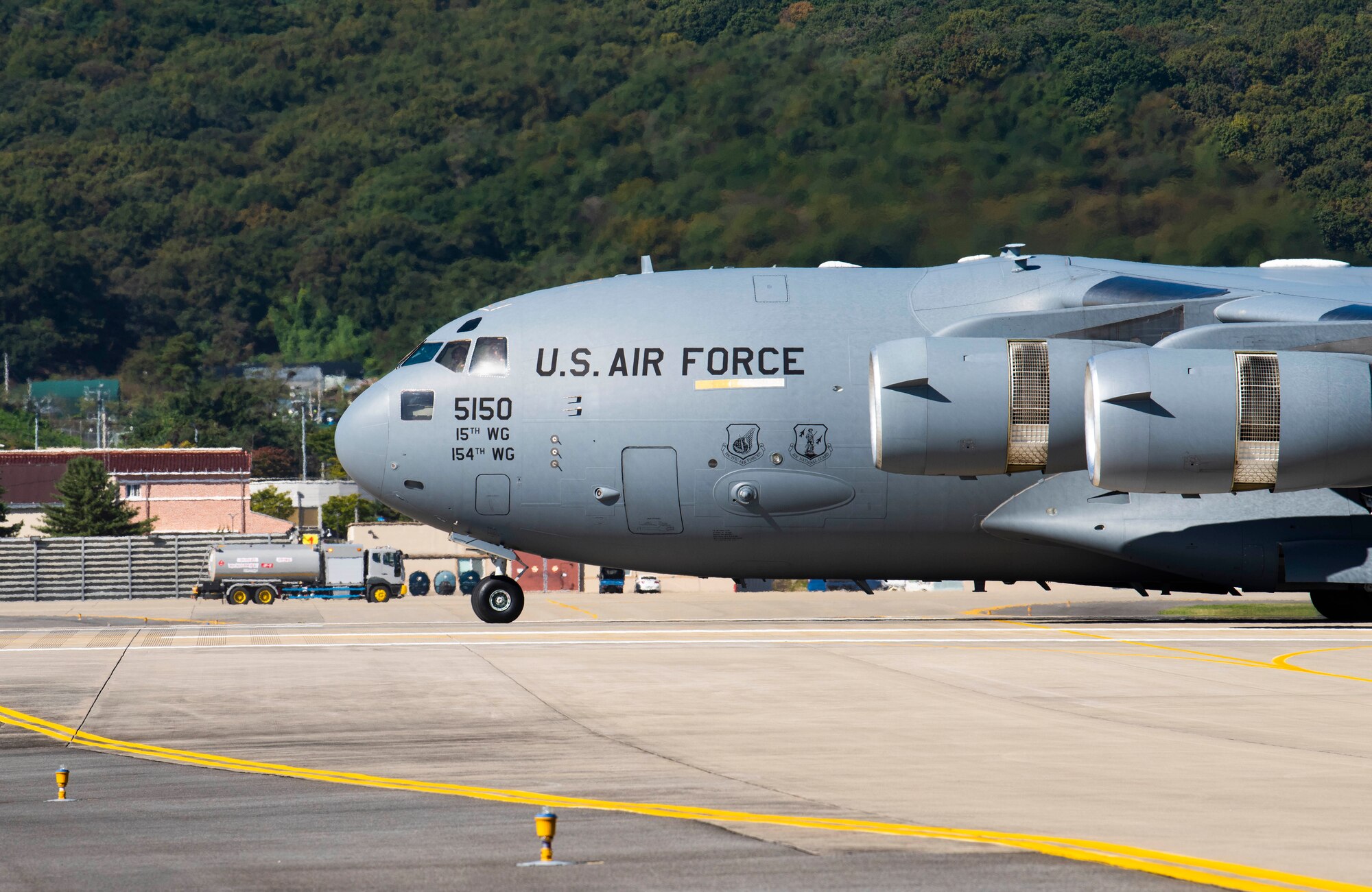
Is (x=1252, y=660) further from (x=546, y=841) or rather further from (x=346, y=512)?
(x=346, y=512)

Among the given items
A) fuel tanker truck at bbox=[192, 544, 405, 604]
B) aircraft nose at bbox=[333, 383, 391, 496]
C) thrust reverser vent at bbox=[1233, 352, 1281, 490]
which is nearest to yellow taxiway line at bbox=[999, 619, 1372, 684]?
thrust reverser vent at bbox=[1233, 352, 1281, 490]

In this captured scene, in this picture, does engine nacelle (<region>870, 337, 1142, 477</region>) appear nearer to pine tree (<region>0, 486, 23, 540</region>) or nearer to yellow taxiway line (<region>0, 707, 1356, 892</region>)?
yellow taxiway line (<region>0, 707, 1356, 892</region>)

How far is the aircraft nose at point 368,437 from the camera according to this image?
2555cm

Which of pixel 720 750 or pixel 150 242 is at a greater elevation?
pixel 150 242

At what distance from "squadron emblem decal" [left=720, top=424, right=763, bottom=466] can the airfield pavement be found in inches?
109

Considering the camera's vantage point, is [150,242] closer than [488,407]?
No

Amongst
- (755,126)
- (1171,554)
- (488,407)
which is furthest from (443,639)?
(755,126)

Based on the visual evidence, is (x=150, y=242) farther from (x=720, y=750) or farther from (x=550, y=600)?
(x=720, y=750)

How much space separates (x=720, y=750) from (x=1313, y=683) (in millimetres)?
7970

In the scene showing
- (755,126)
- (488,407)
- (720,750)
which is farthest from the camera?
(755,126)

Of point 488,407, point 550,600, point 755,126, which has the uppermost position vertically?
point 755,126

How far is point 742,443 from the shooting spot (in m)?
24.6

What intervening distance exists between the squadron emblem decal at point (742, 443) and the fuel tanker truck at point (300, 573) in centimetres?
3065

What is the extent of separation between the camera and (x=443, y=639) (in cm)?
2336
